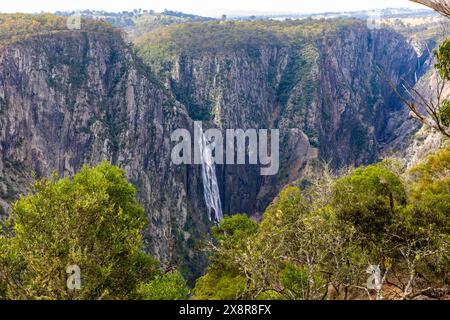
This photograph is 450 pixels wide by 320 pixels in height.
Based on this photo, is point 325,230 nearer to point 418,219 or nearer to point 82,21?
point 418,219

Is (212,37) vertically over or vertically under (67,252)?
over

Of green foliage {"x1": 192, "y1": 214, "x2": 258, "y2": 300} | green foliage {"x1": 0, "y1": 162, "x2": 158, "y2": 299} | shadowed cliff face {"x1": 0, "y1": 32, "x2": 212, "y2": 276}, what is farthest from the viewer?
shadowed cliff face {"x1": 0, "y1": 32, "x2": 212, "y2": 276}

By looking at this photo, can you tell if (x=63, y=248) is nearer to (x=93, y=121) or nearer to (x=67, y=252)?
(x=67, y=252)

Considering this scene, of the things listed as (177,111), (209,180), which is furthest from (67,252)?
(209,180)

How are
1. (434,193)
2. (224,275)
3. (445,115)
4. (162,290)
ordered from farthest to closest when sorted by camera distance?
(434,193) → (224,275) → (162,290) → (445,115)

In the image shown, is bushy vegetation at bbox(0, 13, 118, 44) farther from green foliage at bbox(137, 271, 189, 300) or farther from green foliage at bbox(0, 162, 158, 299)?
green foliage at bbox(137, 271, 189, 300)

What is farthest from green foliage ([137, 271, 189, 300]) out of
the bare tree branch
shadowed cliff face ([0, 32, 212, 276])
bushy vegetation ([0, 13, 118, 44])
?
bushy vegetation ([0, 13, 118, 44])

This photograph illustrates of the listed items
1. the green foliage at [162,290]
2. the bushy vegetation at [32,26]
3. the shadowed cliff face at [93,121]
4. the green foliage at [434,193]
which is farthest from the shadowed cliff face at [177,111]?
the green foliage at [434,193]

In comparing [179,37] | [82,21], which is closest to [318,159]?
[179,37]
